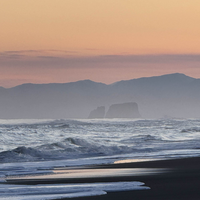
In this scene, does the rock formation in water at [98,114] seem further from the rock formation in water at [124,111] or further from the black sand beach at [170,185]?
the black sand beach at [170,185]

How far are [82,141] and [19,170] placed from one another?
9554 mm

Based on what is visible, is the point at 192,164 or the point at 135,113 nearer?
the point at 192,164

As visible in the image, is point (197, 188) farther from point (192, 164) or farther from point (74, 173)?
point (192, 164)

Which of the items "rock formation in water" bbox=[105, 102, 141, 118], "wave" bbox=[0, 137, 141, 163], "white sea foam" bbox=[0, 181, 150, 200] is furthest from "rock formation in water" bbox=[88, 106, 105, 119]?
"white sea foam" bbox=[0, 181, 150, 200]

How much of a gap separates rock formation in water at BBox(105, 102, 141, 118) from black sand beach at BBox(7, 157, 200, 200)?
17066 centimetres

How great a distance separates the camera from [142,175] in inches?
368

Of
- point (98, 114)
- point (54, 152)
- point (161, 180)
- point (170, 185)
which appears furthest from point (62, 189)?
point (98, 114)

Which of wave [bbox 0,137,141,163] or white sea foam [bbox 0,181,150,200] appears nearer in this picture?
white sea foam [bbox 0,181,150,200]

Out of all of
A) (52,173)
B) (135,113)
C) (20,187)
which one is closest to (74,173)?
(52,173)

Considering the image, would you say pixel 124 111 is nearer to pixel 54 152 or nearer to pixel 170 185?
pixel 54 152

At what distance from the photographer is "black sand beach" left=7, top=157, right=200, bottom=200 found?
675 cm

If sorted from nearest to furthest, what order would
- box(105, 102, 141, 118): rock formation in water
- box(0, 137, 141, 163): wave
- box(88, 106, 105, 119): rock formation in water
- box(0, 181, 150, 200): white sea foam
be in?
1. box(0, 181, 150, 200): white sea foam
2. box(0, 137, 141, 163): wave
3. box(105, 102, 141, 118): rock formation in water
4. box(88, 106, 105, 119): rock formation in water

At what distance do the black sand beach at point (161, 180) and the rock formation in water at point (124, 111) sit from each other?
171 meters

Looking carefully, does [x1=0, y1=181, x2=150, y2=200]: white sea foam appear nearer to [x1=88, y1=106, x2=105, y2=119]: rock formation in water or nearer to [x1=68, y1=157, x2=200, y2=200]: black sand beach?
[x1=68, y1=157, x2=200, y2=200]: black sand beach
